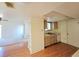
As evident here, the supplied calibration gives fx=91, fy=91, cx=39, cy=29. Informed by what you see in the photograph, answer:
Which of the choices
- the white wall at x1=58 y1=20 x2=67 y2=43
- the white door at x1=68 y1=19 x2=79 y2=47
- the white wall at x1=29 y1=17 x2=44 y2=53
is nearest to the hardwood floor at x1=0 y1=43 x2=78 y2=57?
the white wall at x1=29 y1=17 x2=44 y2=53

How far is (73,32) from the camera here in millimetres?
5316

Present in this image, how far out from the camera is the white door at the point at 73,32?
5.08 metres

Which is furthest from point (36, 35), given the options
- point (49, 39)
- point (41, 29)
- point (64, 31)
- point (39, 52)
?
point (64, 31)

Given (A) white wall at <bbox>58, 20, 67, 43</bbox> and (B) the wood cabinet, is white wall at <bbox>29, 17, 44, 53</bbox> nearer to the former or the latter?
(B) the wood cabinet

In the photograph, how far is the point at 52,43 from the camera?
588cm

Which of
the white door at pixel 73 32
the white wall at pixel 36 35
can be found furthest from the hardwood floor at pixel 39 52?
the white door at pixel 73 32

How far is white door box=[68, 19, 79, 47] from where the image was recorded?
508cm

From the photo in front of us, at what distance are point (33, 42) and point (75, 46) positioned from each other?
8.89ft

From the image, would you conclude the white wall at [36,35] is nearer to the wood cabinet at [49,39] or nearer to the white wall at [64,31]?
the wood cabinet at [49,39]

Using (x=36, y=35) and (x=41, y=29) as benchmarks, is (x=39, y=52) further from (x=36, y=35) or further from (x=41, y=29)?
(x=41, y=29)

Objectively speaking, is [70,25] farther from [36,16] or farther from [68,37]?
[36,16]

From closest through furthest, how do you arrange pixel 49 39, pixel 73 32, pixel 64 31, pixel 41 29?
1. pixel 41 29
2. pixel 73 32
3. pixel 49 39
4. pixel 64 31

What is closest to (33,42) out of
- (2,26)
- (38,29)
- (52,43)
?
(38,29)

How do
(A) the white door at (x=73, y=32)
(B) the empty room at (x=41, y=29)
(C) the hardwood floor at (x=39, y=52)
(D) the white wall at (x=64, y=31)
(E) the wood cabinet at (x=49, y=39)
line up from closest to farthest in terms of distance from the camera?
(B) the empty room at (x=41, y=29)
(C) the hardwood floor at (x=39, y=52)
(A) the white door at (x=73, y=32)
(E) the wood cabinet at (x=49, y=39)
(D) the white wall at (x=64, y=31)
